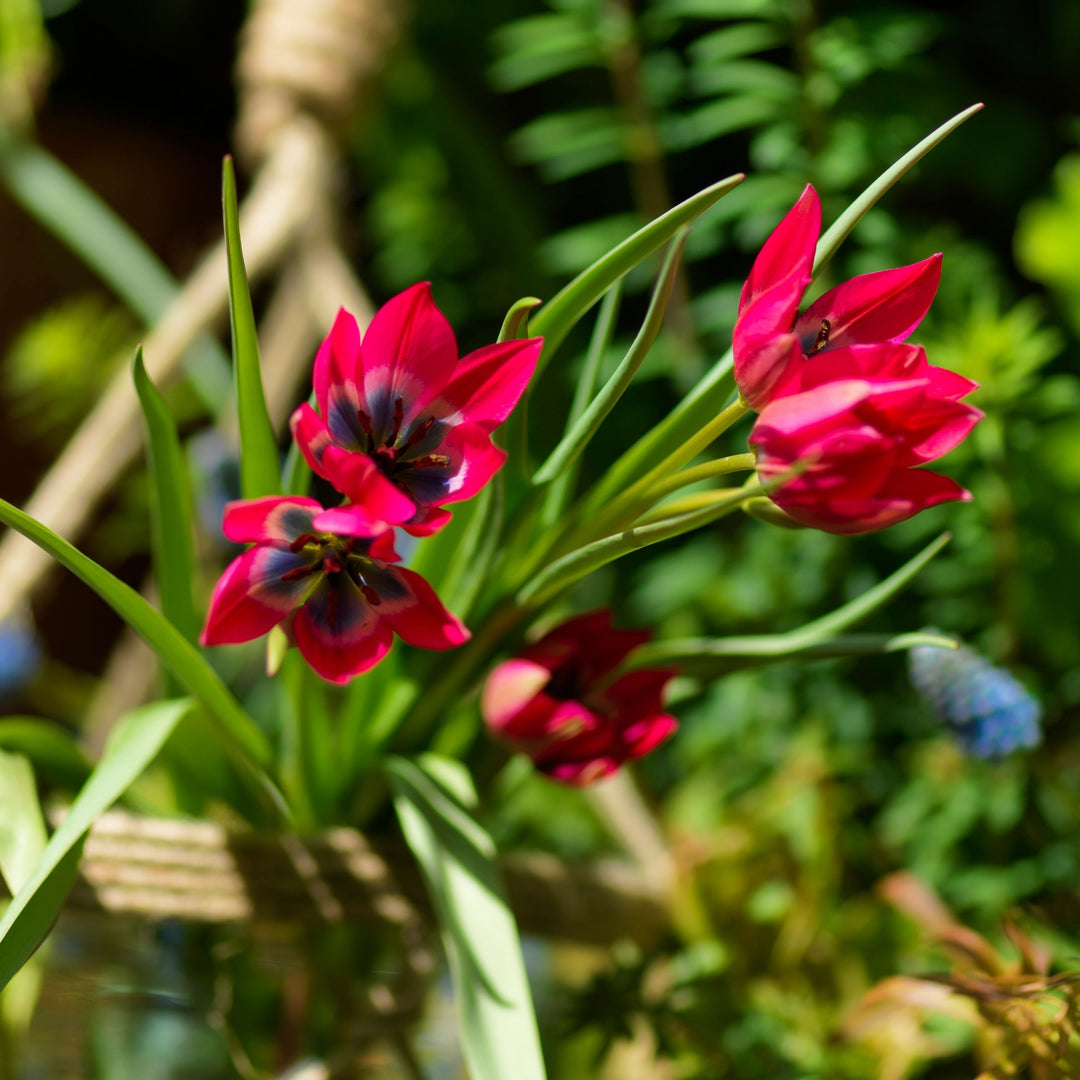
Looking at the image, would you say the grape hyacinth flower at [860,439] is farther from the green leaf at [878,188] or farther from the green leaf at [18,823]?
the green leaf at [18,823]

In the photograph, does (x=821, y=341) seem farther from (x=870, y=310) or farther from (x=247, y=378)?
(x=247, y=378)

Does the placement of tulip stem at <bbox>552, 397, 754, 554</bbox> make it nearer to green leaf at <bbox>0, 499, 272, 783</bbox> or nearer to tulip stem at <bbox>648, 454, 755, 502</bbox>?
tulip stem at <bbox>648, 454, 755, 502</bbox>

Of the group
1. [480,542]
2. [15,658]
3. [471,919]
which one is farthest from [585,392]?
[15,658]

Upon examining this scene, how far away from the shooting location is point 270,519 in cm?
26

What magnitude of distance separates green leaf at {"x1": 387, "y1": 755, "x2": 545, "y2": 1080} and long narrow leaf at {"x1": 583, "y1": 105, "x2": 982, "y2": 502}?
4.6 inches

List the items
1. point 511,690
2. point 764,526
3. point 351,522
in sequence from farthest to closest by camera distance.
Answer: point 764,526
point 511,690
point 351,522

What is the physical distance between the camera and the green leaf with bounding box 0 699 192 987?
272 millimetres

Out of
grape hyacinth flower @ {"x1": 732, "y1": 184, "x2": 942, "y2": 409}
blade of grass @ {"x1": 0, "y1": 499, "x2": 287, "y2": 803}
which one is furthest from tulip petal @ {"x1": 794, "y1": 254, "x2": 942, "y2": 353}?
blade of grass @ {"x1": 0, "y1": 499, "x2": 287, "y2": 803}

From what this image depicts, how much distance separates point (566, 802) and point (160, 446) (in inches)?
18.9

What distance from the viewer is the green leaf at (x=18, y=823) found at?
314 mm

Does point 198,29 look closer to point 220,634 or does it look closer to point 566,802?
point 566,802

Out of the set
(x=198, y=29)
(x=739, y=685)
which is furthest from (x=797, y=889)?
(x=198, y=29)

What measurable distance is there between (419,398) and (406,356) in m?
0.01

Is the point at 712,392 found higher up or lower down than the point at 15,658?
higher up
